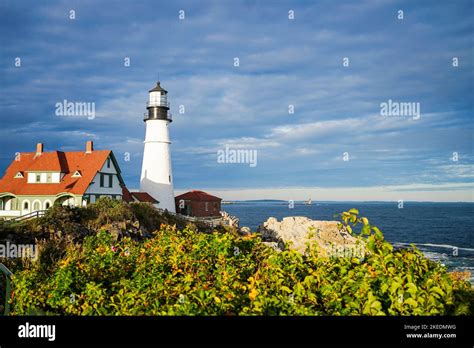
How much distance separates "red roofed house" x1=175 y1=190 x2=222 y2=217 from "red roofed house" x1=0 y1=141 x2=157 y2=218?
1277cm

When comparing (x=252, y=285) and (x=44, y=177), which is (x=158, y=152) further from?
(x=252, y=285)

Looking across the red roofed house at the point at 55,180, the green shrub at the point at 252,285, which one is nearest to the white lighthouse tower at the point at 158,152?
the red roofed house at the point at 55,180

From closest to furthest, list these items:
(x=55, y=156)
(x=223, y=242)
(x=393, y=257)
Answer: (x=393, y=257)
(x=223, y=242)
(x=55, y=156)

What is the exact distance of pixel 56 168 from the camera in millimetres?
32188

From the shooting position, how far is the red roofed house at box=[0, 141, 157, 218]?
102 ft

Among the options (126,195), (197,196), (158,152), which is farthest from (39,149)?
(197,196)

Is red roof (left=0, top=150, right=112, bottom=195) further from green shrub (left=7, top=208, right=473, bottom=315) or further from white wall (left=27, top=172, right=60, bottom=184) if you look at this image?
green shrub (left=7, top=208, right=473, bottom=315)

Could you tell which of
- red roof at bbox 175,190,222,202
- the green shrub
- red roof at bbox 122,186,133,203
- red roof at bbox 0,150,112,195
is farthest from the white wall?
the green shrub

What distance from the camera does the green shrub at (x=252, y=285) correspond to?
3.84 metres

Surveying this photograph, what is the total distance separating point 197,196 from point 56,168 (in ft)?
60.7
